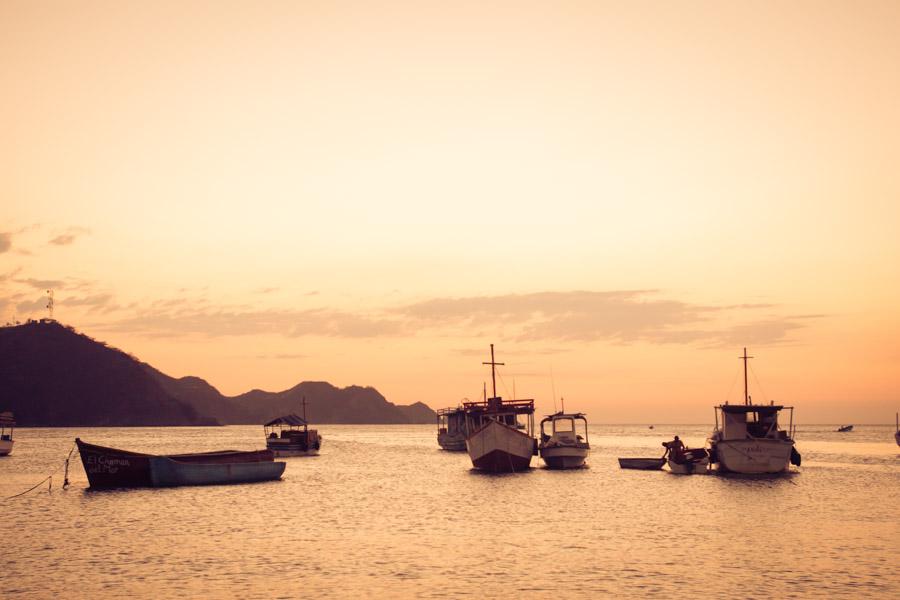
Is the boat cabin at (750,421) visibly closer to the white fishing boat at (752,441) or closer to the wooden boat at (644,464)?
the white fishing boat at (752,441)

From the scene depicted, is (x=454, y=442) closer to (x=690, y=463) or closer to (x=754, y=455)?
(x=690, y=463)

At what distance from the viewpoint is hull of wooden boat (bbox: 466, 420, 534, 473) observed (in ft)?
228

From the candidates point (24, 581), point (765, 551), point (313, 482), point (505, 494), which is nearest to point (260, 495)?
point (313, 482)

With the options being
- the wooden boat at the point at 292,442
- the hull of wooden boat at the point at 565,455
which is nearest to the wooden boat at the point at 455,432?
the wooden boat at the point at 292,442

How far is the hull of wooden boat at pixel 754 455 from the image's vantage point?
203ft

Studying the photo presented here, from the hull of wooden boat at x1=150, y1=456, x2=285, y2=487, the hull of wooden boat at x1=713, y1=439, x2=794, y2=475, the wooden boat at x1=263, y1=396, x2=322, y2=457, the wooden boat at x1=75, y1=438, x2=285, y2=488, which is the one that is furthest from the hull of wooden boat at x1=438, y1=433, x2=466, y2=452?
the hull of wooden boat at x1=713, y1=439, x2=794, y2=475

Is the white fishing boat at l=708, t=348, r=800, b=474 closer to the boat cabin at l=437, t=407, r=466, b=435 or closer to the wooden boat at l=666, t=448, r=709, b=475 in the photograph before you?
the wooden boat at l=666, t=448, r=709, b=475

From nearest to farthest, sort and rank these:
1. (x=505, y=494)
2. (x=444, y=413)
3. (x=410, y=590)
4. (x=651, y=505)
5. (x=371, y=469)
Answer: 1. (x=410, y=590)
2. (x=651, y=505)
3. (x=505, y=494)
4. (x=371, y=469)
5. (x=444, y=413)

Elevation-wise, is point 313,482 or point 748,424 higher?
point 748,424

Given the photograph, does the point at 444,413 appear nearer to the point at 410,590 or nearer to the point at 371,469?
the point at 371,469

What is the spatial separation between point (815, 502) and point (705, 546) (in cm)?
2067

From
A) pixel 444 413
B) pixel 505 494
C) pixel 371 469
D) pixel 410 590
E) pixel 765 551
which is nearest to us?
pixel 410 590

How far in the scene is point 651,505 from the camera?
48656 millimetres

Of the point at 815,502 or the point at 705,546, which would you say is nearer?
the point at 705,546
